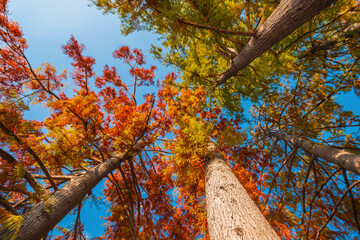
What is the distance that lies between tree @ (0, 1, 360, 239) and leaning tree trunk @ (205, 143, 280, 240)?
0.10 ft

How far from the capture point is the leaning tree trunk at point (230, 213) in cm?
143

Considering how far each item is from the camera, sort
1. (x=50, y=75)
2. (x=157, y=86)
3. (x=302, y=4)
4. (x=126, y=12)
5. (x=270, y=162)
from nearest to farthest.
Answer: (x=302, y=4) → (x=126, y=12) → (x=50, y=75) → (x=270, y=162) → (x=157, y=86)

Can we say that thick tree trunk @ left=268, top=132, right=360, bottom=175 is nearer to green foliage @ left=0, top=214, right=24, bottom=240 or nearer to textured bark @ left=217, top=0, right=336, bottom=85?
textured bark @ left=217, top=0, right=336, bottom=85

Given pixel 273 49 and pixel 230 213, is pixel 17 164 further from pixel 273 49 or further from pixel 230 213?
pixel 273 49

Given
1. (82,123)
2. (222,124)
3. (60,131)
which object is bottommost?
(60,131)

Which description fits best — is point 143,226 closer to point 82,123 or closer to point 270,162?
point 82,123

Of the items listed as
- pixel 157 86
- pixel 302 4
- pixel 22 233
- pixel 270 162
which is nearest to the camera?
pixel 22 233

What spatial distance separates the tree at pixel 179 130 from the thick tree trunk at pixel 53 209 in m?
0.02

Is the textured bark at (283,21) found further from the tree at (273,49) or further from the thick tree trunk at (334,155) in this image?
the thick tree trunk at (334,155)

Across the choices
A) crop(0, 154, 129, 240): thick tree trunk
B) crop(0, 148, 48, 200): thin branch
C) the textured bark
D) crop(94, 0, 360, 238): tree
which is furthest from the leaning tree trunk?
crop(0, 148, 48, 200): thin branch

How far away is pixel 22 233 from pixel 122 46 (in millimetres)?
5801

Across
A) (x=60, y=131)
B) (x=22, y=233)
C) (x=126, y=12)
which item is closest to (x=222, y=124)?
(x=126, y=12)

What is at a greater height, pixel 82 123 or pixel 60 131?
pixel 82 123

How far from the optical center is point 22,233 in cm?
173
